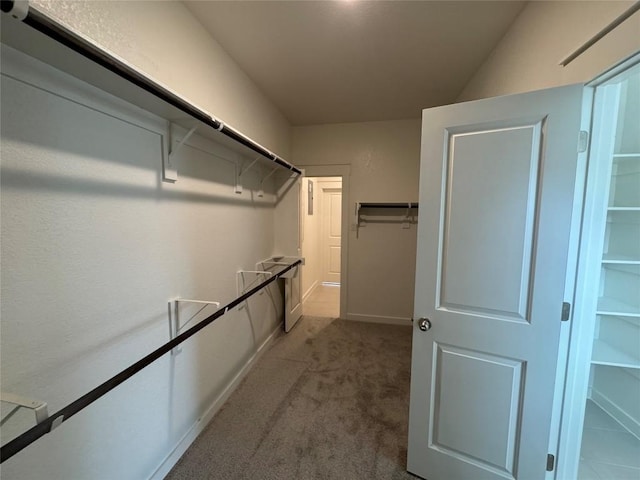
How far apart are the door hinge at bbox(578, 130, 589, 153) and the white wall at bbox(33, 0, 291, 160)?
→ 1874 millimetres

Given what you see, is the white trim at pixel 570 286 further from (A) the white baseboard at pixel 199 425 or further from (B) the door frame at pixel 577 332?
(A) the white baseboard at pixel 199 425

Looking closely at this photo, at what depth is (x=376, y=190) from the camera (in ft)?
11.4

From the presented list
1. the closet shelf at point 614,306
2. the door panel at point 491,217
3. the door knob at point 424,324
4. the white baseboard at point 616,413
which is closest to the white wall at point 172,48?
the door panel at point 491,217

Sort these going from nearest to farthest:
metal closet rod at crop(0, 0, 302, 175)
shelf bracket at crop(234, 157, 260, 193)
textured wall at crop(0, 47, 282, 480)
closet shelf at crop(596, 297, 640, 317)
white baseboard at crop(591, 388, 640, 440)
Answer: metal closet rod at crop(0, 0, 302, 175)
textured wall at crop(0, 47, 282, 480)
closet shelf at crop(596, 297, 640, 317)
white baseboard at crop(591, 388, 640, 440)
shelf bracket at crop(234, 157, 260, 193)

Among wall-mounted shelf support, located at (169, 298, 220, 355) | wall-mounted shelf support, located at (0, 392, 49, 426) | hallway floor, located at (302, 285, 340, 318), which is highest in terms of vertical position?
wall-mounted shelf support, located at (0, 392, 49, 426)

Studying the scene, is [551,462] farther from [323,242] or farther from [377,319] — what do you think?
[323,242]

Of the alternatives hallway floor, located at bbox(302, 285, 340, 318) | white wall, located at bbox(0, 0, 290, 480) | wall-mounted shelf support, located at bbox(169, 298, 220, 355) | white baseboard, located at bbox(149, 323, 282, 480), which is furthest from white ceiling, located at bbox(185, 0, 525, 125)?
hallway floor, located at bbox(302, 285, 340, 318)

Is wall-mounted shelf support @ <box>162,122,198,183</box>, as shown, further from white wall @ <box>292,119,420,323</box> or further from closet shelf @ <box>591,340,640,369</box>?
closet shelf @ <box>591,340,640,369</box>

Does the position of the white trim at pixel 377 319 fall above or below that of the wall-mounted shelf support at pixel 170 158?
below

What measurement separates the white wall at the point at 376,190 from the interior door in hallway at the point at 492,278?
2.12 meters

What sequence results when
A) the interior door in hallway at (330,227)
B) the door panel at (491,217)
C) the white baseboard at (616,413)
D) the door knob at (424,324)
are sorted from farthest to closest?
the interior door in hallway at (330,227)
the white baseboard at (616,413)
the door knob at (424,324)
the door panel at (491,217)

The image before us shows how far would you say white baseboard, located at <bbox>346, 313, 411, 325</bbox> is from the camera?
11.7ft

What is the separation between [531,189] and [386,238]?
2.35 meters

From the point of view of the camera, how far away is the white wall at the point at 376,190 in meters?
3.37
